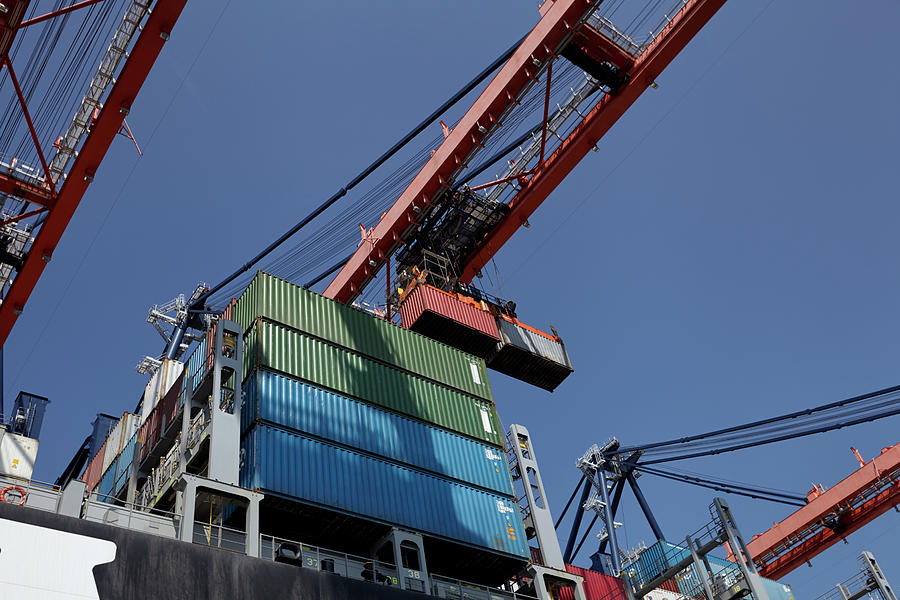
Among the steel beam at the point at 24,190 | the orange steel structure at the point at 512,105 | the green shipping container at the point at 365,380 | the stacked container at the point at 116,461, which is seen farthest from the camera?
the orange steel structure at the point at 512,105

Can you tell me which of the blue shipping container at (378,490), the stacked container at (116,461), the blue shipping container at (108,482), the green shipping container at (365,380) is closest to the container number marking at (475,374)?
the green shipping container at (365,380)

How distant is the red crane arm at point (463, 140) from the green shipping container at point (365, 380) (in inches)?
372

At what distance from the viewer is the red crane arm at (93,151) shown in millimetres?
24219

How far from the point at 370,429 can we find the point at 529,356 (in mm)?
12192

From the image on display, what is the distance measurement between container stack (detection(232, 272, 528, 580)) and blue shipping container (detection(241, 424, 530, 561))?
37 mm

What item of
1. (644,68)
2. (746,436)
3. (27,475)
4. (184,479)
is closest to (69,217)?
(27,475)

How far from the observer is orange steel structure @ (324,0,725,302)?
30766 mm

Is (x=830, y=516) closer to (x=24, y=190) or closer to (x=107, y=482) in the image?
(x=107, y=482)

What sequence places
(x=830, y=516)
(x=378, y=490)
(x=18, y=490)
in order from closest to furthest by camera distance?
(x=18, y=490)
(x=378, y=490)
(x=830, y=516)

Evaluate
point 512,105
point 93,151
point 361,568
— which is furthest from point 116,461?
point 512,105

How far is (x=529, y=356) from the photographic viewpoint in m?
34.9

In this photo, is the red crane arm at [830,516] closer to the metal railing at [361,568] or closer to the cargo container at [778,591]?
the cargo container at [778,591]

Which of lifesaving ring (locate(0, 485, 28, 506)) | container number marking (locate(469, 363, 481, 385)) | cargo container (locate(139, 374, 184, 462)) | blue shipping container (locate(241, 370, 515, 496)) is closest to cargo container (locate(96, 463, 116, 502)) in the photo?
cargo container (locate(139, 374, 184, 462))

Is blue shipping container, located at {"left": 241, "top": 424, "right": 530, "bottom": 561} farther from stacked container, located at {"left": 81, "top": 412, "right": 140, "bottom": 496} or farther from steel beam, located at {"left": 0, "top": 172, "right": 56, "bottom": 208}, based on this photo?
steel beam, located at {"left": 0, "top": 172, "right": 56, "bottom": 208}
